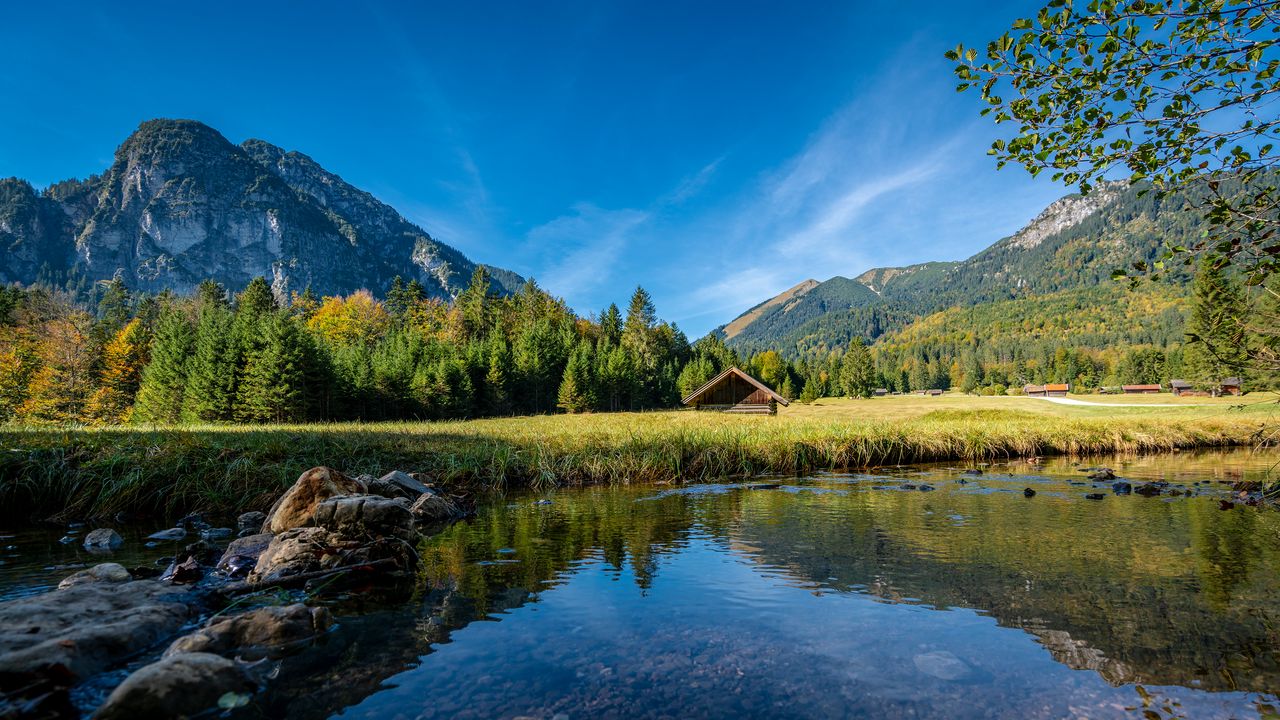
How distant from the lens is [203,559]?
7254 mm

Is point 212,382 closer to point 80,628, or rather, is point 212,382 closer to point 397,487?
point 397,487

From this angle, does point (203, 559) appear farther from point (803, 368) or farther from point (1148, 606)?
point (803, 368)

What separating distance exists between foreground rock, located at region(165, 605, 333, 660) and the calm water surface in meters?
0.24

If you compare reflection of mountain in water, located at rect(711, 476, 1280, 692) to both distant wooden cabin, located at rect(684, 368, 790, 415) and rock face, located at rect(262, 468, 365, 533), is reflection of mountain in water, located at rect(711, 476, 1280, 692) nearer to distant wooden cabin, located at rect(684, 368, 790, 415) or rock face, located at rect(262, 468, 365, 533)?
rock face, located at rect(262, 468, 365, 533)

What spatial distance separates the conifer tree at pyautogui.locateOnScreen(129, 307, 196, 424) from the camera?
43.8 metres

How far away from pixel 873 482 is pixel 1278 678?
35.0 feet

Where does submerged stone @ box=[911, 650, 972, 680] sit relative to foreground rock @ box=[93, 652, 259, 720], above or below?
below

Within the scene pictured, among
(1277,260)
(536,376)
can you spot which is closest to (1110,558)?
(1277,260)

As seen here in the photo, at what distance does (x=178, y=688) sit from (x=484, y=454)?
11851mm

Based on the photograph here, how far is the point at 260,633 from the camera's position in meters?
4.66

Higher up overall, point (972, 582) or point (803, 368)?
point (803, 368)

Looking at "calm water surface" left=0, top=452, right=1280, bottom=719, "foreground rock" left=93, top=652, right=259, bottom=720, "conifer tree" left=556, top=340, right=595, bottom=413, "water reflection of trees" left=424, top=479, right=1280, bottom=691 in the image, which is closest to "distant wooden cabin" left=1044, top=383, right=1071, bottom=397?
"conifer tree" left=556, top=340, right=595, bottom=413

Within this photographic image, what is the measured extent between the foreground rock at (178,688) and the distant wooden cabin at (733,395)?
45791mm

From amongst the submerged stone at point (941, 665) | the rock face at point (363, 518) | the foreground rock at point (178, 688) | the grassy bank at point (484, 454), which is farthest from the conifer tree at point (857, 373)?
the foreground rock at point (178, 688)
